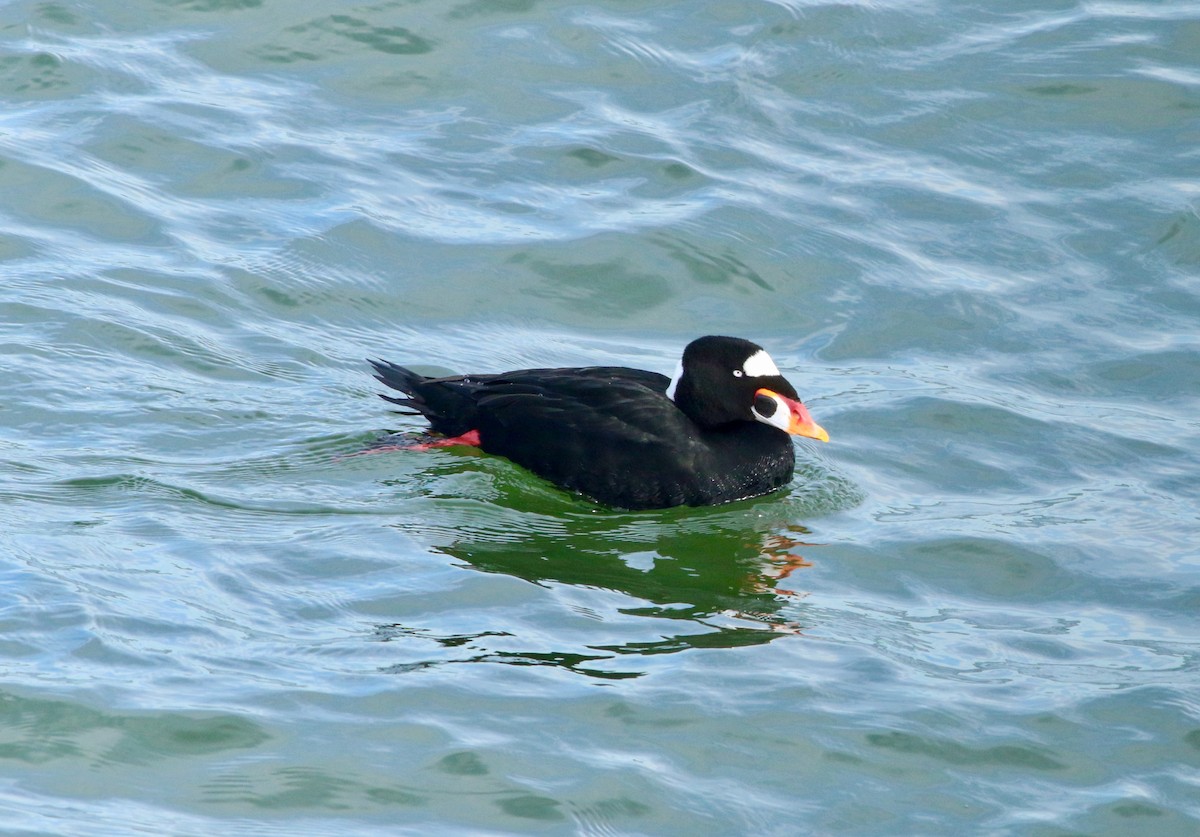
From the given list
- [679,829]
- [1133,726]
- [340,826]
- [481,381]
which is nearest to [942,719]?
[1133,726]

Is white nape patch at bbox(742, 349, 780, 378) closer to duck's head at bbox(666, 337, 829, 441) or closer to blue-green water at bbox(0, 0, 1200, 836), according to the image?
duck's head at bbox(666, 337, 829, 441)

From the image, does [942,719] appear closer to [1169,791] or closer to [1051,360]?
[1169,791]

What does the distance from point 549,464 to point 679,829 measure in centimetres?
297

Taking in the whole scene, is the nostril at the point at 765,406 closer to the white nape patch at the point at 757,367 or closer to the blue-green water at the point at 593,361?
the white nape patch at the point at 757,367

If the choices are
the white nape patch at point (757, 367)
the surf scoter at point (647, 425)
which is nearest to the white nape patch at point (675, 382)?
the surf scoter at point (647, 425)

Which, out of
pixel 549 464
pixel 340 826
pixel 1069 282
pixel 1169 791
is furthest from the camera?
pixel 1069 282

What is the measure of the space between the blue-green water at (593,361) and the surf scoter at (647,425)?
151 mm

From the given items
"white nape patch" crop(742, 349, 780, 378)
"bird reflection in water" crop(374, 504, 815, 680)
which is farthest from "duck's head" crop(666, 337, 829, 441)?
"bird reflection in water" crop(374, 504, 815, 680)

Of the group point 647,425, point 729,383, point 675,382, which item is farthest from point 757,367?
point 647,425

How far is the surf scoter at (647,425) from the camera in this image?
769cm

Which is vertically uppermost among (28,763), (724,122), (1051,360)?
(724,122)

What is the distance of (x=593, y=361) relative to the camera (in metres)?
9.09

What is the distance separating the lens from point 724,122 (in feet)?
37.3

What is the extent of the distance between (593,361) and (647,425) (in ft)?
4.58
